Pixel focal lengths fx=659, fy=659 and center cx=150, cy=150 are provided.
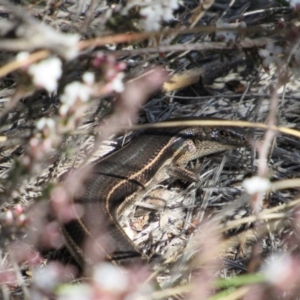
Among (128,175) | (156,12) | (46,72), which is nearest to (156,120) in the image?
(128,175)

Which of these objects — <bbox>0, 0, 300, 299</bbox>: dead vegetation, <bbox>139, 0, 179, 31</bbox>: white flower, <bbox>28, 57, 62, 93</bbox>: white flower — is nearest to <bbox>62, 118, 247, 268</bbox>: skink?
<bbox>0, 0, 300, 299</bbox>: dead vegetation

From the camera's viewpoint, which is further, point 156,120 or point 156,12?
point 156,120

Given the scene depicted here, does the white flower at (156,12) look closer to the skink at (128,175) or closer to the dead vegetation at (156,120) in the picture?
the dead vegetation at (156,120)

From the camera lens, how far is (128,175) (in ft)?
16.5

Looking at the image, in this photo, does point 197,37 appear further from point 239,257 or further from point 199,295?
point 199,295

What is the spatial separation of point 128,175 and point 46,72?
2.50 metres

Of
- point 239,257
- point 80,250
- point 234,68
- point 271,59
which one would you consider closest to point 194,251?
point 239,257

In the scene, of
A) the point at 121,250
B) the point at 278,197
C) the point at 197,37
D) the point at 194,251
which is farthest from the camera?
the point at 197,37

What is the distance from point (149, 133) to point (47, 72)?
2.81 metres

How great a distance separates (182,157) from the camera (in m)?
5.37

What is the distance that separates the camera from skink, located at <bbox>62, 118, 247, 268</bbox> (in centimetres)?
429

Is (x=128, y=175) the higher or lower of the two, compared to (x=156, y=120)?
lower

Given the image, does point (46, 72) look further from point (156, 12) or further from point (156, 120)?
point (156, 120)

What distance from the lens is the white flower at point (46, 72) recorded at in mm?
2584
